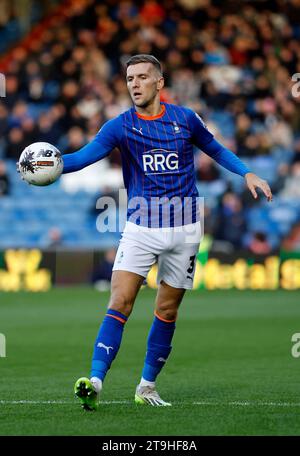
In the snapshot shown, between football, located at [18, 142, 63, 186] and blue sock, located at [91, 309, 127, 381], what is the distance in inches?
38.5

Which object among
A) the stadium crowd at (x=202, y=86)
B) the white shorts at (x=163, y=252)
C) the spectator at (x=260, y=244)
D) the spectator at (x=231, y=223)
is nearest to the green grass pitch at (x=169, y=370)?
the white shorts at (x=163, y=252)

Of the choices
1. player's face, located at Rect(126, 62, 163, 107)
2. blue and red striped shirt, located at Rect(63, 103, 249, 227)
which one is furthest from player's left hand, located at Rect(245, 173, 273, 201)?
player's face, located at Rect(126, 62, 163, 107)

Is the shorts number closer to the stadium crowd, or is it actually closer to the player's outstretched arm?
the player's outstretched arm

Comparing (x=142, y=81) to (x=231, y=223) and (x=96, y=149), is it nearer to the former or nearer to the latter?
(x=96, y=149)

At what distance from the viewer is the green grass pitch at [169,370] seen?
20.7 feet

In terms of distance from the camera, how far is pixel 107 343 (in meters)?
6.99

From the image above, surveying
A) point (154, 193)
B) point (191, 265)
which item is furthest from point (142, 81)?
point (191, 265)

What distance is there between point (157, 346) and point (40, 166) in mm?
1565

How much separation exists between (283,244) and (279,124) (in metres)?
3.17

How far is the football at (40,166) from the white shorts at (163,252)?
28.0 inches

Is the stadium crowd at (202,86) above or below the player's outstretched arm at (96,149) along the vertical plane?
above

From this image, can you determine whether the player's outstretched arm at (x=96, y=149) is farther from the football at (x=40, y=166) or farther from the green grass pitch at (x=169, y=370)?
the green grass pitch at (x=169, y=370)
